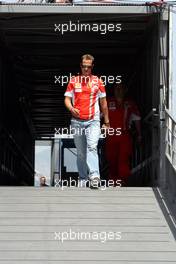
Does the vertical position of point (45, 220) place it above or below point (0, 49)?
below

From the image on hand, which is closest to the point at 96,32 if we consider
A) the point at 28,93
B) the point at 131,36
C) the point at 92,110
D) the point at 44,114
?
the point at 131,36

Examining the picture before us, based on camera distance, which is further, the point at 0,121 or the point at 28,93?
the point at 28,93

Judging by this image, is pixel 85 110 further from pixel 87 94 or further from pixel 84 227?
pixel 84 227

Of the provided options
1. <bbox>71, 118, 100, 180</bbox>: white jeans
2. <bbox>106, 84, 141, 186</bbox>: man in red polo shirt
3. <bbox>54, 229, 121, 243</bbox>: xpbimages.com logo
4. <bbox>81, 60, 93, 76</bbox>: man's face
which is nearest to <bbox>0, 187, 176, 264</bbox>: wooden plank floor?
<bbox>54, 229, 121, 243</bbox>: xpbimages.com logo

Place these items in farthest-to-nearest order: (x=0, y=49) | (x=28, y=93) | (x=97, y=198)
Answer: (x=28, y=93), (x=0, y=49), (x=97, y=198)

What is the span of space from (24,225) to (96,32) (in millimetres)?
5085

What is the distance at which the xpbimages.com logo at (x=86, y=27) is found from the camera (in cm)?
1210

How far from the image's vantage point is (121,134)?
12.4 meters

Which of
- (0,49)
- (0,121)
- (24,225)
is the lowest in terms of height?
(24,225)

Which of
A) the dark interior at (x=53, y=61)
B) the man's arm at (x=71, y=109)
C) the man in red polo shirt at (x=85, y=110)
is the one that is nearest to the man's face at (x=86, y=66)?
the man in red polo shirt at (x=85, y=110)

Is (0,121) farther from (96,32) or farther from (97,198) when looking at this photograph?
(97,198)

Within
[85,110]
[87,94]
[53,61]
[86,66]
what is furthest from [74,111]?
[53,61]

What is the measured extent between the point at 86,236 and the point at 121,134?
4313 mm

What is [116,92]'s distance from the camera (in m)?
12.4
